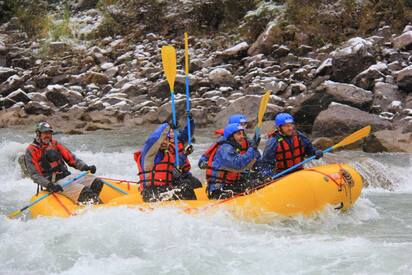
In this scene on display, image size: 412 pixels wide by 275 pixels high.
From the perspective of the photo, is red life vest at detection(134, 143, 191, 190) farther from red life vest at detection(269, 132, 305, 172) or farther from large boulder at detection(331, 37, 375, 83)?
large boulder at detection(331, 37, 375, 83)

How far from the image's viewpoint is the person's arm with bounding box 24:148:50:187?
5988mm

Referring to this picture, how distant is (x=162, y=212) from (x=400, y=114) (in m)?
6.00

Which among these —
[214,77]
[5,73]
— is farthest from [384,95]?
[5,73]

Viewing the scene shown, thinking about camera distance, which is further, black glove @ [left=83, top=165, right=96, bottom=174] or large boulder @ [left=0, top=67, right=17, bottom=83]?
large boulder @ [left=0, top=67, right=17, bottom=83]

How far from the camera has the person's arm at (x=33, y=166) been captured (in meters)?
5.99

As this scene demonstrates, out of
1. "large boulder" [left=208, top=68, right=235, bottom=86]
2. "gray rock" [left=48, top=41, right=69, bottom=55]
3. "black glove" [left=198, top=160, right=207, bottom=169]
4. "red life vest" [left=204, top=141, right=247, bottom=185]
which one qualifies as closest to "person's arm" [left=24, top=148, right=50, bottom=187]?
"black glove" [left=198, top=160, right=207, bottom=169]

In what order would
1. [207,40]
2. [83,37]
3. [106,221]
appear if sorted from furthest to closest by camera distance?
[83,37] < [207,40] < [106,221]

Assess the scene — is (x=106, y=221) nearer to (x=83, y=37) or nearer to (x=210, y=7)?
(x=210, y=7)

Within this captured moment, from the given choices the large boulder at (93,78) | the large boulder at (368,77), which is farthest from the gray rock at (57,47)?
the large boulder at (368,77)

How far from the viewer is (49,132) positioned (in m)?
6.12

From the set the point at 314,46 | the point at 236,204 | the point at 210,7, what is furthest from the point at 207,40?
the point at 236,204

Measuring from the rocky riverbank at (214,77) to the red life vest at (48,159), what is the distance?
13.2 ft

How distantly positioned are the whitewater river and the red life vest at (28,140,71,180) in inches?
23.2

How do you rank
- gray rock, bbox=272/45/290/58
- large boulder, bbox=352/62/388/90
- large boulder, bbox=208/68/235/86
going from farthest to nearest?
gray rock, bbox=272/45/290/58
large boulder, bbox=208/68/235/86
large boulder, bbox=352/62/388/90
